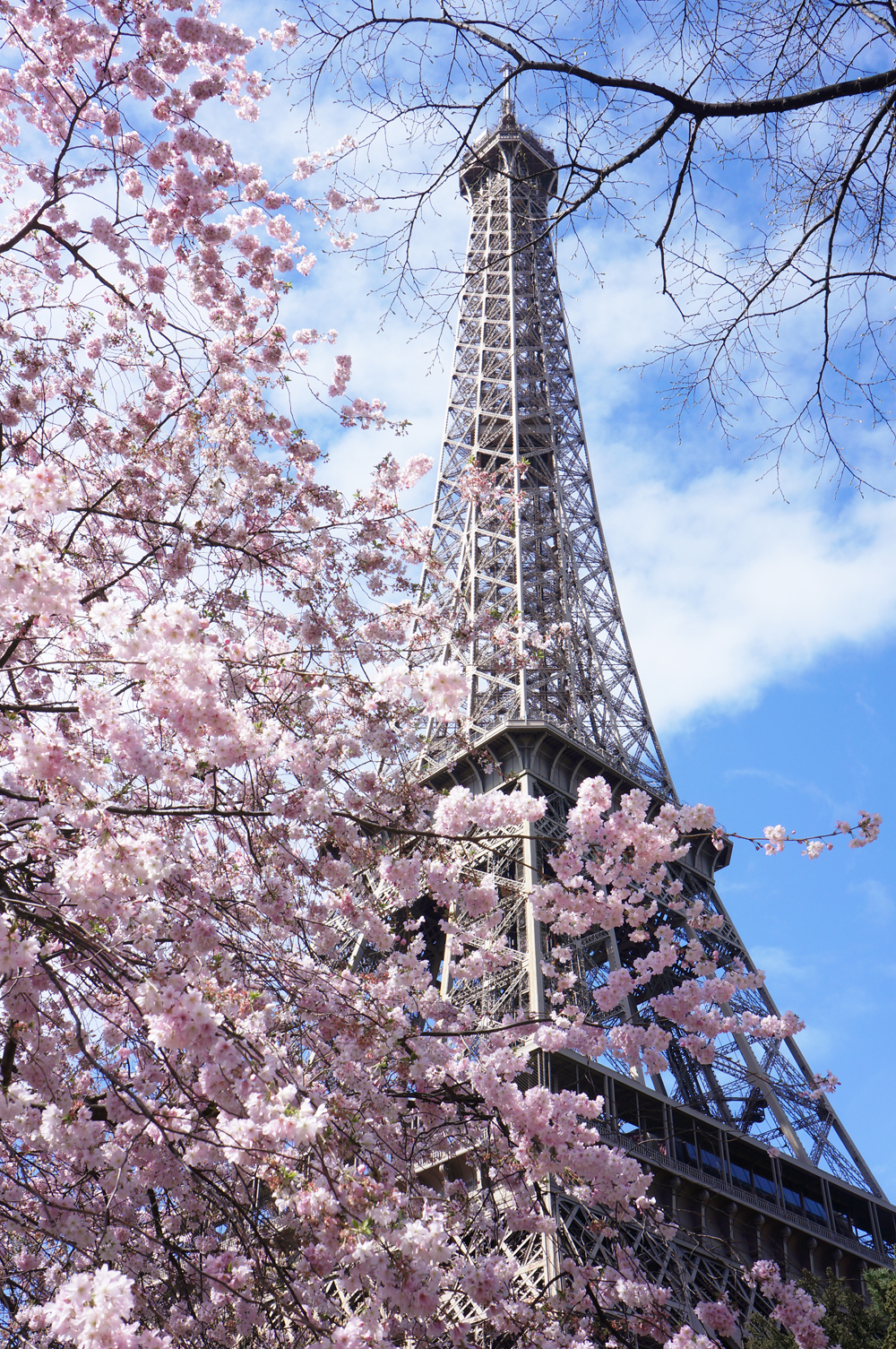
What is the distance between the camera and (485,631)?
9.55 m

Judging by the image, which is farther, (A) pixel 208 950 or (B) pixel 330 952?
(B) pixel 330 952

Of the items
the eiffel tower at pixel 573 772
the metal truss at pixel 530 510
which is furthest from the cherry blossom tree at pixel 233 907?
the metal truss at pixel 530 510

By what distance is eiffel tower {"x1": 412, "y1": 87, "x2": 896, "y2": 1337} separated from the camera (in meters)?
13.7

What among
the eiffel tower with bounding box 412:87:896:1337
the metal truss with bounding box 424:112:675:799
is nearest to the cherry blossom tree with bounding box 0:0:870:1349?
the eiffel tower with bounding box 412:87:896:1337

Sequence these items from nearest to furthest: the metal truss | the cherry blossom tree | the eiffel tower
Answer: the cherry blossom tree, the eiffel tower, the metal truss

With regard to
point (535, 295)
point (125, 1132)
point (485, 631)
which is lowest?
point (125, 1132)

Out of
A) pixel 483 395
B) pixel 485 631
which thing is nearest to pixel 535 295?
pixel 483 395

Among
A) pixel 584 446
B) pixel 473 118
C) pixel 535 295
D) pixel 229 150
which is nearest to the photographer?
pixel 473 118

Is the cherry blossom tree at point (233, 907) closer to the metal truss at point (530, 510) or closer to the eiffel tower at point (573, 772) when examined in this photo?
the eiffel tower at point (573, 772)

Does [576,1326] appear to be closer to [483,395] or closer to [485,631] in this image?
[485,631]

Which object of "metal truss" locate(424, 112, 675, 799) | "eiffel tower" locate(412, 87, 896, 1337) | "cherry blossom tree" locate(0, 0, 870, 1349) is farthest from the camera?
"metal truss" locate(424, 112, 675, 799)

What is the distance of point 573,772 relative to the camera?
21094 mm

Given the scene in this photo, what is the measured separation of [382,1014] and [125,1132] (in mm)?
1701

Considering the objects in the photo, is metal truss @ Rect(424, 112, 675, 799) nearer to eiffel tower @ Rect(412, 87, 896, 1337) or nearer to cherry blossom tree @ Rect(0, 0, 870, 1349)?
eiffel tower @ Rect(412, 87, 896, 1337)
